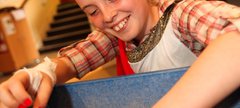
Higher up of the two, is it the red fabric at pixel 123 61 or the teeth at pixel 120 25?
the teeth at pixel 120 25

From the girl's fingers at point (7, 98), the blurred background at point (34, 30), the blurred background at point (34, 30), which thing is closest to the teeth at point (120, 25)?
the girl's fingers at point (7, 98)

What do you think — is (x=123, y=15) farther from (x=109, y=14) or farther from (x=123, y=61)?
(x=123, y=61)

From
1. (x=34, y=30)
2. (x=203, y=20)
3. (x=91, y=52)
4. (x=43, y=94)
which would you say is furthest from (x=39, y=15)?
(x=203, y=20)

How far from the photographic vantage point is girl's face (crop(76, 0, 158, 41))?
693 millimetres

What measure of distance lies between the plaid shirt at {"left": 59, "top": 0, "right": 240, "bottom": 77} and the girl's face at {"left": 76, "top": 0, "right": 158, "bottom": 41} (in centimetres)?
5

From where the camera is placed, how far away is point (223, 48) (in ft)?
1.48

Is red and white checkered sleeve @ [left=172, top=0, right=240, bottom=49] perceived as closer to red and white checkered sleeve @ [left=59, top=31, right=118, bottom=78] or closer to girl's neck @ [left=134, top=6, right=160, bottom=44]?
girl's neck @ [left=134, top=6, right=160, bottom=44]

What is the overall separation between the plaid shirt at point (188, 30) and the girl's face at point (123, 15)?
5 centimetres

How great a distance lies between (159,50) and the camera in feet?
2.49

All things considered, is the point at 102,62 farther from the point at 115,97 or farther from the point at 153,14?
the point at 115,97

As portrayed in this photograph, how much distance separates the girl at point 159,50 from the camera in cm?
45

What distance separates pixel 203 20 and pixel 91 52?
1.52ft

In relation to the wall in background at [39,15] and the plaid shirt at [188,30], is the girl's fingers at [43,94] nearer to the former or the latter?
the plaid shirt at [188,30]

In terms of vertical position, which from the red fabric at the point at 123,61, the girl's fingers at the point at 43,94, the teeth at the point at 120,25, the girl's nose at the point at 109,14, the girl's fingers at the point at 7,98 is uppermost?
the girl's nose at the point at 109,14
